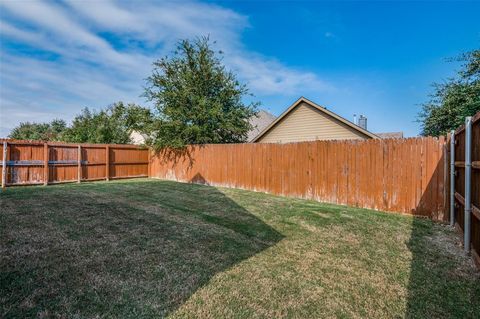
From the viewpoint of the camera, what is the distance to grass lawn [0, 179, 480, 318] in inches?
86.7

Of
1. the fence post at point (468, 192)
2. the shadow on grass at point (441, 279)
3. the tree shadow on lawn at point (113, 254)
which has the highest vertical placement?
the fence post at point (468, 192)

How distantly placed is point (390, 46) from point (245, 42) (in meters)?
7.21

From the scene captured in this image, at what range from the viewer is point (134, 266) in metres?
2.88

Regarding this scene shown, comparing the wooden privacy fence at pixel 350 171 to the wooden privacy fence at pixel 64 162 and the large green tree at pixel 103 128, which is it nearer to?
the wooden privacy fence at pixel 64 162

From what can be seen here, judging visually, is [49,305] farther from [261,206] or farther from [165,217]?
[261,206]

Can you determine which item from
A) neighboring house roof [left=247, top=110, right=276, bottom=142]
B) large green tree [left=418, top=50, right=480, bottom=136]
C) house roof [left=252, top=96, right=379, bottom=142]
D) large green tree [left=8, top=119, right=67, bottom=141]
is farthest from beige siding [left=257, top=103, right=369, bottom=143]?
large green tree [left=8, top=119, right=67, bottom=141]

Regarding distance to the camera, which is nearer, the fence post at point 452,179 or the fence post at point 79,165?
the fence post at point 452,179

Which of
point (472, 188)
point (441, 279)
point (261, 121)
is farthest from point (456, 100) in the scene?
point (441, 279)

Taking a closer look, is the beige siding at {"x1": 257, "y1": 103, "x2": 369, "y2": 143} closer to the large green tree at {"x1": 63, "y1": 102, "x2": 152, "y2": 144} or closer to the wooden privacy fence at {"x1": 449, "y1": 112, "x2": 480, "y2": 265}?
the wooden privacy fence at {"x1": 449, "y1": 112, "x2": 480, "y2": 265}

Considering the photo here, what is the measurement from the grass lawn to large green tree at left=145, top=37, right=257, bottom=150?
8876mm

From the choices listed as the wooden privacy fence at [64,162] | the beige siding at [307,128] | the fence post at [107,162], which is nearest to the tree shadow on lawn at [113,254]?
the wooden privacy fence at [64,162]

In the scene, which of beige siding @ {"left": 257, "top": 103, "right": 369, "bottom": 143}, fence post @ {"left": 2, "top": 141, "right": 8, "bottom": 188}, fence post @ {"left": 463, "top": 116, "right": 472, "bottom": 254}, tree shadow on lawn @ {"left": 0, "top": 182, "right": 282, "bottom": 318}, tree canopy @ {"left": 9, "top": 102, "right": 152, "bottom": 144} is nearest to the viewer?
tree shadow on lawn @ {"left": 0, "top": 182, "right": 282, "bottom": 318}

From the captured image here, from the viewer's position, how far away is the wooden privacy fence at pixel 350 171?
582cm

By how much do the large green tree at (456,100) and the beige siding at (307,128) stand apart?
5.46 meters
